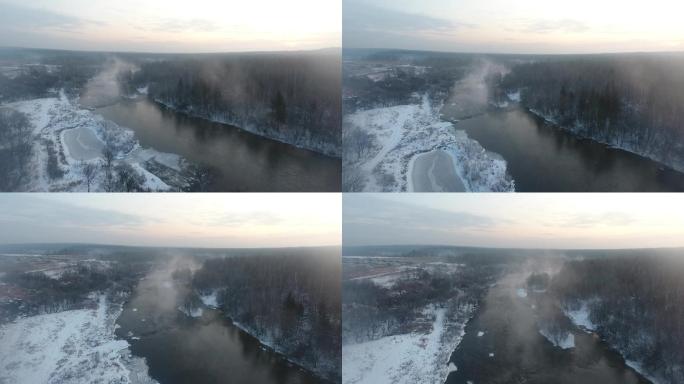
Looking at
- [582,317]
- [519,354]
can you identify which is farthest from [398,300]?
[582,317]

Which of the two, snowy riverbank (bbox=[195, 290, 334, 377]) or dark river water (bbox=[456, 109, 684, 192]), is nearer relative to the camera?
dark river water (bbox=[456, 109, 684, 192])

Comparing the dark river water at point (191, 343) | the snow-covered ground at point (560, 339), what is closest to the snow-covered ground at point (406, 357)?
the dark river water at point (191, 343)

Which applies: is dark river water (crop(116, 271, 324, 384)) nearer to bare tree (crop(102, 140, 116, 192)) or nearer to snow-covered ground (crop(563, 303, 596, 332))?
bare tree (crop(102, 140, 116, 192))

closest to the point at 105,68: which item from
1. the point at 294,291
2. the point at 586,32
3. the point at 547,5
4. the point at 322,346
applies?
the point at 294,291

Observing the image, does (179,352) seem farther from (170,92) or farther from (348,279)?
(170,92)

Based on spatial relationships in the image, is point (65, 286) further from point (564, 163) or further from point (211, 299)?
point (564, 163)

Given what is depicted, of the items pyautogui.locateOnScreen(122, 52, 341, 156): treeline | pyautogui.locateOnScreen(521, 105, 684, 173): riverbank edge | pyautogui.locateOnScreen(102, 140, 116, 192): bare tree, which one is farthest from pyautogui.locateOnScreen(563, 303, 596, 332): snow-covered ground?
pyautogui.locateOnScreen(102, 140, 116, 192): bare tree
